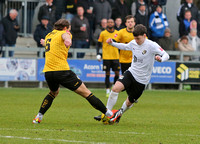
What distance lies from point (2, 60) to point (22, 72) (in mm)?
955

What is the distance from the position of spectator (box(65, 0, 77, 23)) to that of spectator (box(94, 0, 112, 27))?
0.94m

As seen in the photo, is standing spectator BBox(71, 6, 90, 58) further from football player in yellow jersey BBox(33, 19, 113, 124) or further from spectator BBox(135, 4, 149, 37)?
football player in yellow jersey BBox(33, 19, 113, 124)

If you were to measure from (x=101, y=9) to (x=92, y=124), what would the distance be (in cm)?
1226

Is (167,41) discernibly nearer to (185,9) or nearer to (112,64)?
(185,9)

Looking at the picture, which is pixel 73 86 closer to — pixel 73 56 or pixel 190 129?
pixel 190 129

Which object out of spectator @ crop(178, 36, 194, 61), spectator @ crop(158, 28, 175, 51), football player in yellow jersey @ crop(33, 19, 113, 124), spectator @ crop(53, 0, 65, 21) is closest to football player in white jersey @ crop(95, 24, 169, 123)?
football player in yellow jersey @ crop(33, 19, 113, 124)

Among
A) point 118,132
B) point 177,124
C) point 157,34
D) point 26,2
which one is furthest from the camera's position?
point 26,2

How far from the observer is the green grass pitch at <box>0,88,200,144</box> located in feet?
25.6

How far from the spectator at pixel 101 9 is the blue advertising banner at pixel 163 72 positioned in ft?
10.0

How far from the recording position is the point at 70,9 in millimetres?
21672

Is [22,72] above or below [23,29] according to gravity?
below

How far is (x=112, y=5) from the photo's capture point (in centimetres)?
2228

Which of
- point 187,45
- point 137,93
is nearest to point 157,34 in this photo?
point 187,45

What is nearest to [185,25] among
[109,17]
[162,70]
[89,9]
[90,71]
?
[162,70]
